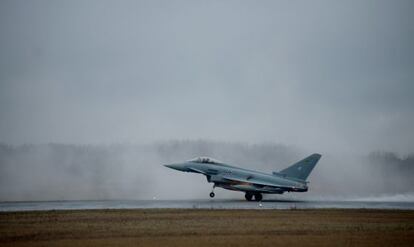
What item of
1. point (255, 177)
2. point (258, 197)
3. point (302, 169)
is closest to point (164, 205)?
point (255, 177)

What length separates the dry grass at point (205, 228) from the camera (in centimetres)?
1998

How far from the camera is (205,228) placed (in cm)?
2378

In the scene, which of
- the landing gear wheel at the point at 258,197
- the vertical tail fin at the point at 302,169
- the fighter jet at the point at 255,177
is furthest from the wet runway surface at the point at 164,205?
the landing gear wheel at the point at 258,197

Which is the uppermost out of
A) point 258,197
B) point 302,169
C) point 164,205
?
point 302,169

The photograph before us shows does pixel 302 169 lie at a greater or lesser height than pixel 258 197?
greater

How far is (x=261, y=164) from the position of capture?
68562 mm

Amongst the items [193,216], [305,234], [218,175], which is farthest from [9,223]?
[218,175]

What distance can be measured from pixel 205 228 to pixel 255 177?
70.1ft

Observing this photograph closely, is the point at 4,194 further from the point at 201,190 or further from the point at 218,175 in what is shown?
the point at 218,175

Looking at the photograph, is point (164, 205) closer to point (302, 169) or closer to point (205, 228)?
point (302, 169)

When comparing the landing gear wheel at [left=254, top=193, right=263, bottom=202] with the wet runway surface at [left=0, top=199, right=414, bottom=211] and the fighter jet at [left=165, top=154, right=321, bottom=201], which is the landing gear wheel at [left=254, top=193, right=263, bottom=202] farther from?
the wet runway surface at [left=0, top=199, right=414, bottom=211]

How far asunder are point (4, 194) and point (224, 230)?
39588 millimetres

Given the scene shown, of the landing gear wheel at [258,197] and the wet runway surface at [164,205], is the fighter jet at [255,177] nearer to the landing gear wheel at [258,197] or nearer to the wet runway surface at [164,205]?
the landing gear wheel at [258,197]

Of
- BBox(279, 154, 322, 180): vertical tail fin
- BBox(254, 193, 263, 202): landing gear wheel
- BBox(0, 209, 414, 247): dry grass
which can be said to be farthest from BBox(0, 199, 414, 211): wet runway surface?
BBox(254, 193, 263, 202): landing gear wheel
